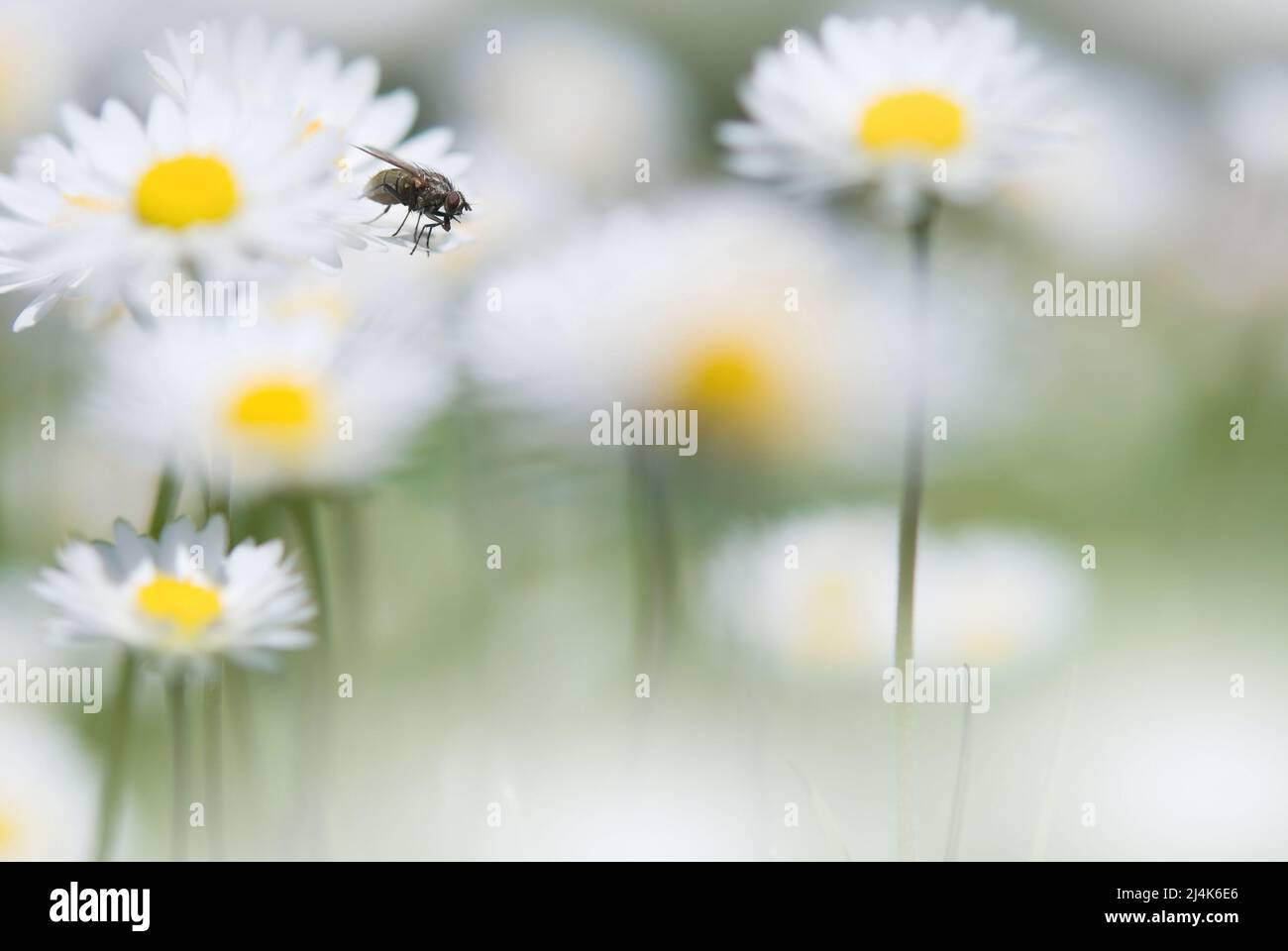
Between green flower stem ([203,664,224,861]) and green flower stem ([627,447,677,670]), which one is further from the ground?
green flower stem ([627,447,677,670])

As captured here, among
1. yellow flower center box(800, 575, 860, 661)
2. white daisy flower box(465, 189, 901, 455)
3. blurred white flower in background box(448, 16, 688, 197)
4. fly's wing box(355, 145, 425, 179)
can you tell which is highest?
blurred white flower in background box(448, 16, 688, 197)

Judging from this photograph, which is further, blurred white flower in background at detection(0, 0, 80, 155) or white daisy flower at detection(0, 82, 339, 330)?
blurred white flower in background at detection(0, 0, 80, 155)

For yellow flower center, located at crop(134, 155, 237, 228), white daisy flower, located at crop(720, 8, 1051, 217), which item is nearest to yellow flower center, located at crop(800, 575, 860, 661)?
white daisy flower, located at crop(720, 8, 1051, 217)

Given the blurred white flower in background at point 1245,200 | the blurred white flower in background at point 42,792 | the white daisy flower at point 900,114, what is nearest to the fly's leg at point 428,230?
the white daisy flower at point 900,114

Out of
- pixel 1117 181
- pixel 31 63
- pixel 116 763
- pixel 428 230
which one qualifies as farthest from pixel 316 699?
pixel 1117 181

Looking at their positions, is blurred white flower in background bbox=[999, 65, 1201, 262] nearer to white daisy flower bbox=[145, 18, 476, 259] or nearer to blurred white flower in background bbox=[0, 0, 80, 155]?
white daisy flower bbox=[145, 18, 476, 259]

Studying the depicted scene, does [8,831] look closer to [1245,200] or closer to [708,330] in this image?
[708,330]

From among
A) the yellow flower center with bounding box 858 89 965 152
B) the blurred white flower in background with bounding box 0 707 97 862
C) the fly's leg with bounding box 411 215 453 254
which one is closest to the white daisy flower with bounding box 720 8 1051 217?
the yellow flower center with bounding box 858 89 965 152

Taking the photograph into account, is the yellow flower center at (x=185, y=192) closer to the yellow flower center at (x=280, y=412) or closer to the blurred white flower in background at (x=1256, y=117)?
the yellow flower center at (x=280, y=412)
